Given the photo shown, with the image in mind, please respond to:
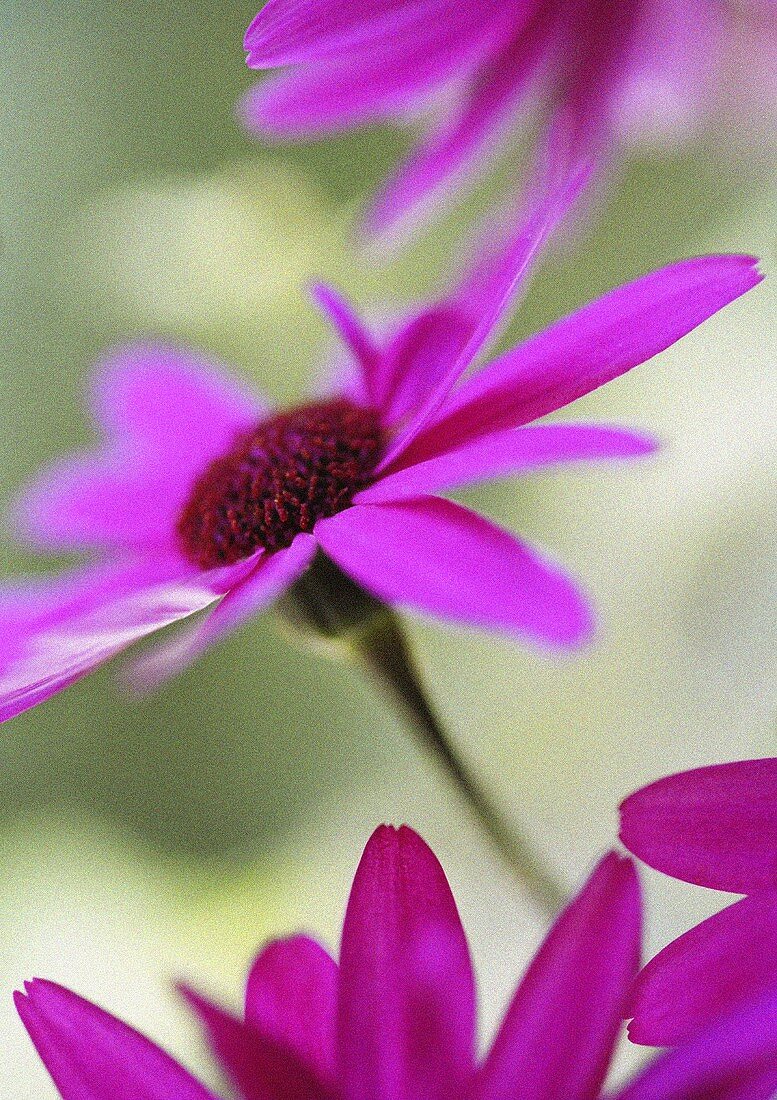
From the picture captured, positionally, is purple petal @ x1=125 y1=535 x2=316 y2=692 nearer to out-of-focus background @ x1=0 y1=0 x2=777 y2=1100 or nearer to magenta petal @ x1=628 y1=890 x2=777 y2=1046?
magenta petal @ x1=628 y1=890 x2=777 y2=1046

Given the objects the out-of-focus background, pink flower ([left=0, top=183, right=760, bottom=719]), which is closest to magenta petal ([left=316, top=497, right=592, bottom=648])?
pink flower ([left=0, top=183, right=760, bottom=719])

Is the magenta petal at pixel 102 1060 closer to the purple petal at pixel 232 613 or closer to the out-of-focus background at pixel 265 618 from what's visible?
the purple petal at pixel 232 613

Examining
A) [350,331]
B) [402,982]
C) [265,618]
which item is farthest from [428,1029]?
[265,618]

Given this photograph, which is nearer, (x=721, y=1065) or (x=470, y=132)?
(x=721, y=1065)

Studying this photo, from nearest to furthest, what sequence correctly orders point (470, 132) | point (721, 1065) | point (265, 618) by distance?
1. point (721, 1065)
2. point (470, 132)
3. point (265, 618)

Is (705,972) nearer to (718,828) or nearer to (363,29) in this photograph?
(718,828)

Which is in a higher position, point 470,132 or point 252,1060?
point 470,132

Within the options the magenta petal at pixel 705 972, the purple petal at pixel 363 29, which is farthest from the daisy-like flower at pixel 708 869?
the purple petal at pixel 363 29

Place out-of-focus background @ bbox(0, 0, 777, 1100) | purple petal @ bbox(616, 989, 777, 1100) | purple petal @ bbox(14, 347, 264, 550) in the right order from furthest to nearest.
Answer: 1. out-of-focus background @ bbox(0, 0, 777, 1100)
2. purple petal @ bbox(14, 347, 264, 550)
3. purple petal @ bbox(616, 989, 777, 1100)
